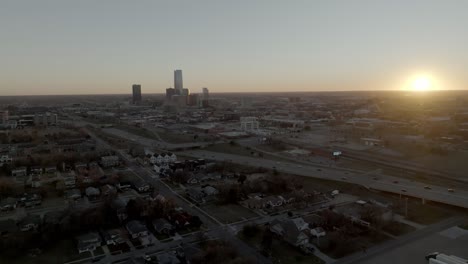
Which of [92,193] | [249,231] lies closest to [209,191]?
[249,231]

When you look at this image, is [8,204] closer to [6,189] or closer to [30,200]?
[30,200]

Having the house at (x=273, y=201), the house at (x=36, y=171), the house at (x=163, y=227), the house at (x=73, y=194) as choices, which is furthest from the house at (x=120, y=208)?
the house at (x=36, y=171)

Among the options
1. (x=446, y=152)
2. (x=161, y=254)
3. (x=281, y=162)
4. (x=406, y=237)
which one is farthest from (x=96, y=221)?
(x=446, y=152)

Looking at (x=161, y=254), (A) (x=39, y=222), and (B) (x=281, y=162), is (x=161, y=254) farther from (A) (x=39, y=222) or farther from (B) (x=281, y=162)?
(B) (x=281, y=162)

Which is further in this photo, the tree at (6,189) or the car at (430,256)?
the tree at (6,189)

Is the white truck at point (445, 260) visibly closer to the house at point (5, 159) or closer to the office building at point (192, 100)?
the house at point (5, 159)

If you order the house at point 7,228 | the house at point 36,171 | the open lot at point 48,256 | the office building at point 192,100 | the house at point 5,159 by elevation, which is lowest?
the open lot at point 48,256

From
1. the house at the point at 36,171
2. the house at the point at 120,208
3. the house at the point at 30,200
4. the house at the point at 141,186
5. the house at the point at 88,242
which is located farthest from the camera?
the house at the point at 36,171
